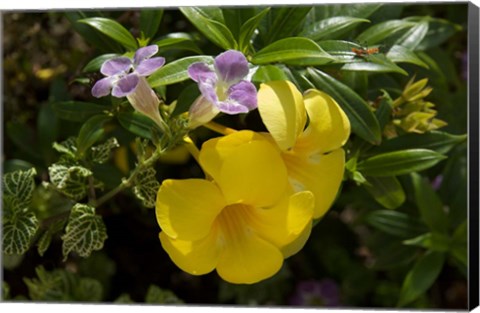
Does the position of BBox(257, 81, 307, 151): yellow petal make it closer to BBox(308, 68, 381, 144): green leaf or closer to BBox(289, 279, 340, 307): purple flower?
BBox(308, 68, 381, 144): green leaf

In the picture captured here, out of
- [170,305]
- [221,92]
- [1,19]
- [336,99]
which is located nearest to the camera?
[221,92]

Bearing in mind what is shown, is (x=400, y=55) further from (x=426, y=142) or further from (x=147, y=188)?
(x=147, y=188)

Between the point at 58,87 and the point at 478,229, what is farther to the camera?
the point at 58,87

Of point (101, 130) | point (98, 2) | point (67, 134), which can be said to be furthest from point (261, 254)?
point (67, 134)

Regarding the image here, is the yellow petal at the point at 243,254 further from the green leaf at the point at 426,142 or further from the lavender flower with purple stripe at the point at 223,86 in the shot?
the green leaf at the point at 426,142

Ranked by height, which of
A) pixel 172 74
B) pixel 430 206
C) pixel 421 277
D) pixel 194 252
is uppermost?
pixel 172 74

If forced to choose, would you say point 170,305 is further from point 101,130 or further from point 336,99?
point 336,99

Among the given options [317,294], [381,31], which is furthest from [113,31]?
[317,294]
